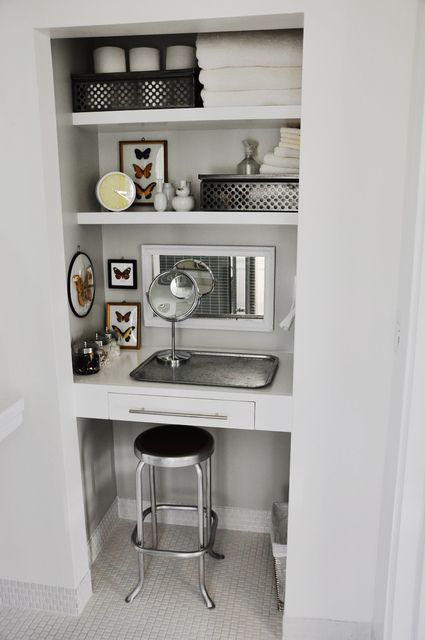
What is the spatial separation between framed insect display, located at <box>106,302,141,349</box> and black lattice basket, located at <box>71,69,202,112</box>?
844mm

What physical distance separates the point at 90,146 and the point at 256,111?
80 cm

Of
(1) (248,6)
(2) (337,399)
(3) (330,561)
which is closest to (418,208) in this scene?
(2) (337,399)

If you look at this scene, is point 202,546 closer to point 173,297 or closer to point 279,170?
point 173,297

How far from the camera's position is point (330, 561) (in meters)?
1.92

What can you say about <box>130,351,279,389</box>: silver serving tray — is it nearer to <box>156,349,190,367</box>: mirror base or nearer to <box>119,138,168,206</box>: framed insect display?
<box>156,349,190,367</box>: mirror base

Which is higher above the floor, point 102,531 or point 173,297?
point 173,297

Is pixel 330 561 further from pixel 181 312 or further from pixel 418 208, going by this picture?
pixel 418 208

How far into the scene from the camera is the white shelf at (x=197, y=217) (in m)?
1.85

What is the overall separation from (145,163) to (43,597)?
179 centimetres

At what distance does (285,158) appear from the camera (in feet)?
6.52

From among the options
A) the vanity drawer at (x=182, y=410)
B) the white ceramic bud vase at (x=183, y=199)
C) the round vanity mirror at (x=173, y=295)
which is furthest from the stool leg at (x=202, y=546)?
the white ceramic bud vase at (x=183, y=199)

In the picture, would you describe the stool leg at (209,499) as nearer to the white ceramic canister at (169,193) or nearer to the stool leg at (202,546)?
the stool leg at (202,546)

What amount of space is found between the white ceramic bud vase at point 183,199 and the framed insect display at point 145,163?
213 millimetres

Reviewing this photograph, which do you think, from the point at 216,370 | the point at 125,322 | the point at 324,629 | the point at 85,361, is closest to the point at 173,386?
the point at 216,370
